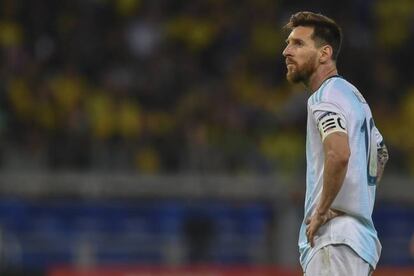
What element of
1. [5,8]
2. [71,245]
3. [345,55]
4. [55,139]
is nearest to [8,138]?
[55,139]

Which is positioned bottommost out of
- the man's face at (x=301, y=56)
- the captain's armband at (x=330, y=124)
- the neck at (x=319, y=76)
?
the captain's armband at (x=330, y=124)

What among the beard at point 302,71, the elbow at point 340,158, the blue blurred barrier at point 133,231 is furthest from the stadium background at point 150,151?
the elbow at point 340,158

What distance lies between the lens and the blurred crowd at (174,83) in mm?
16625

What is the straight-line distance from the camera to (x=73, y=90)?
1731 centimetres

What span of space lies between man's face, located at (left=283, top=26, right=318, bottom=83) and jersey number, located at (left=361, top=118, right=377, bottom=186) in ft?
1.22

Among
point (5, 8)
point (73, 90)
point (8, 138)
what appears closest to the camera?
point (8, 138)

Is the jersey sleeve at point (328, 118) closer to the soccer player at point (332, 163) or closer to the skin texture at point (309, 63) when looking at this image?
the soccer player at point (332, 163)

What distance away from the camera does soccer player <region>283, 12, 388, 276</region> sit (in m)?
5.91

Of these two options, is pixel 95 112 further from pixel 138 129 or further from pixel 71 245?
pixel 71 245

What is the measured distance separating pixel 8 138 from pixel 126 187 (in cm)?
165

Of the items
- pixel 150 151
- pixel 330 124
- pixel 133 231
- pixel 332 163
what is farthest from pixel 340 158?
pixel 133 231

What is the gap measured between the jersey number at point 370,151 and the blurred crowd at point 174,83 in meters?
10.4

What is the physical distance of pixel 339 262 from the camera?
19.6ft

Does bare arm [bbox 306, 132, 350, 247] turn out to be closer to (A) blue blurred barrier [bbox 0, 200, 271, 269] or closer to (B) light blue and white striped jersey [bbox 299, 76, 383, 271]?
(B) light blue and white striped jersey [bbox 299, 76, 383, 271]
